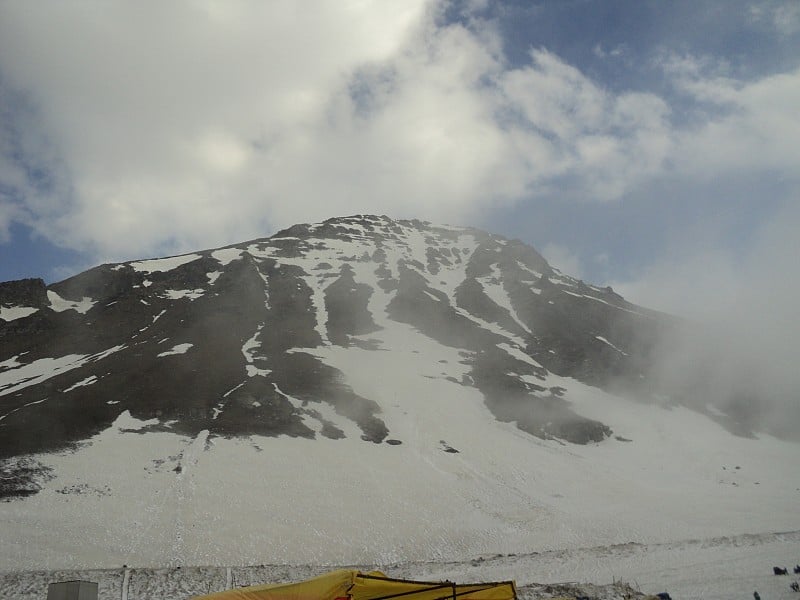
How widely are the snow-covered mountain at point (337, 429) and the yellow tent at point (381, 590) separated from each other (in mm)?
20784

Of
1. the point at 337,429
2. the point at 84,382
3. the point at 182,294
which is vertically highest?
the point at 182,294

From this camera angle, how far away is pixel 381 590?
13.8 metres

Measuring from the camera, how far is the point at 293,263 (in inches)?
5571

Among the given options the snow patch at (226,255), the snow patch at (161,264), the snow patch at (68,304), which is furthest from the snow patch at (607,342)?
the snow patch at (68,304)

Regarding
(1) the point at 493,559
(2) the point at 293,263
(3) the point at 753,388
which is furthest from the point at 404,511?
(2) the point at 293,263

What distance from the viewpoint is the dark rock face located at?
6112 centimetres

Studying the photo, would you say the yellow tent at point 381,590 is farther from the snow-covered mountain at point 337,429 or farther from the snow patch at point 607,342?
the snow patch at point 607,342

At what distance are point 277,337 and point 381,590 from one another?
263ft

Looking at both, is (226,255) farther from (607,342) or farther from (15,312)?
(607,342)

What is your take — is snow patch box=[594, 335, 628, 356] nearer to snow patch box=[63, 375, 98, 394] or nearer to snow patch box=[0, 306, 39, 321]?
snow patch box=[63, 375, 98, 394]

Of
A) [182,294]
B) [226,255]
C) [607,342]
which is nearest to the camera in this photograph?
[607,342]

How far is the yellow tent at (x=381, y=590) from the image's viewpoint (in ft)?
44.3

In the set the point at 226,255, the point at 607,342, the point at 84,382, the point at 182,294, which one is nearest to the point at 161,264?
the point at 226,255

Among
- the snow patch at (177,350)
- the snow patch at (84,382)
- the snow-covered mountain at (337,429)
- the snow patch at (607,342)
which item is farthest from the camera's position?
the snow patch at (607,342)
